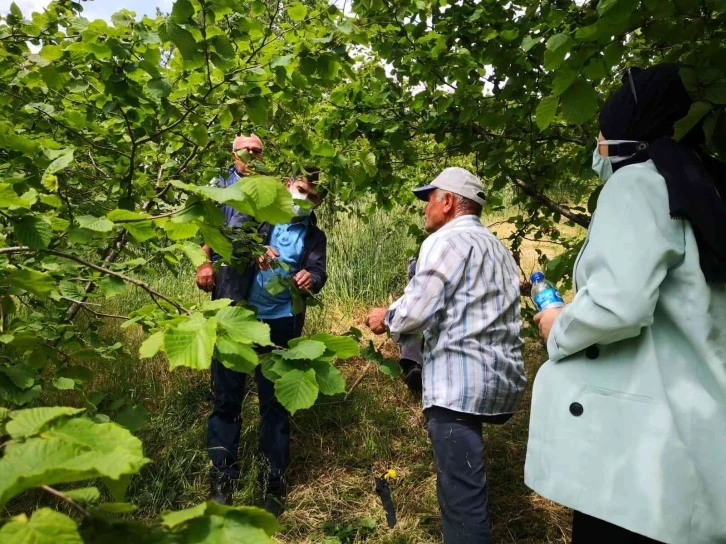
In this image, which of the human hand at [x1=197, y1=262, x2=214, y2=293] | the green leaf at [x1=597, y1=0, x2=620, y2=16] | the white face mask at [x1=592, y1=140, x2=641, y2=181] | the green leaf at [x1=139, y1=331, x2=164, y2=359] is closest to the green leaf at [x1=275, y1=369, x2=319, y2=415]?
the green leaf at [x1=139, y1=331, x2=164, y2=359]

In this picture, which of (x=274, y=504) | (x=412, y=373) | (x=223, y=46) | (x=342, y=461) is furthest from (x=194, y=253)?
(x=412, y=373)

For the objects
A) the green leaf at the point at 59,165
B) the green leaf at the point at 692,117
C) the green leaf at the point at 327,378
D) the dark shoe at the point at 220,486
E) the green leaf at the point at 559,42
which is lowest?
the dark shoe at the point at 220,486

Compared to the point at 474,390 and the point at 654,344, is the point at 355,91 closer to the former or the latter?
the point at 474,390

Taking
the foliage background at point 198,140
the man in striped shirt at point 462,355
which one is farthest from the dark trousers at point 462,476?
the foliage background at point 198,140

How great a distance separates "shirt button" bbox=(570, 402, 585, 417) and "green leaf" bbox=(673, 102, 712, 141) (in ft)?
2.34

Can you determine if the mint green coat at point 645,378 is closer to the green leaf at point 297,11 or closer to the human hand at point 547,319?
the human hand at point 547,319

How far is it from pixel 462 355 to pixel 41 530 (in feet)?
5.35

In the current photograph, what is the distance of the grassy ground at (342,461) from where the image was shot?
106 inches

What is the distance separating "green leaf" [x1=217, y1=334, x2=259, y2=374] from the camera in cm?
94

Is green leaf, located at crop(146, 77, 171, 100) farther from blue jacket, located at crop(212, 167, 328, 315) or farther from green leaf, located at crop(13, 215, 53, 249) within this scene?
blue jacket, located at crop(212, 167, 328, 315)

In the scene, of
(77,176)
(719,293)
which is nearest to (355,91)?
(77,176)

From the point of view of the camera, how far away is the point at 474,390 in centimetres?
195

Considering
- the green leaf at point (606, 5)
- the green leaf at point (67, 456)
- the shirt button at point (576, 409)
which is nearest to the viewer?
the green leaf at point (67, 456)

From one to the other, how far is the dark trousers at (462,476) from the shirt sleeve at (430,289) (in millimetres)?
378
